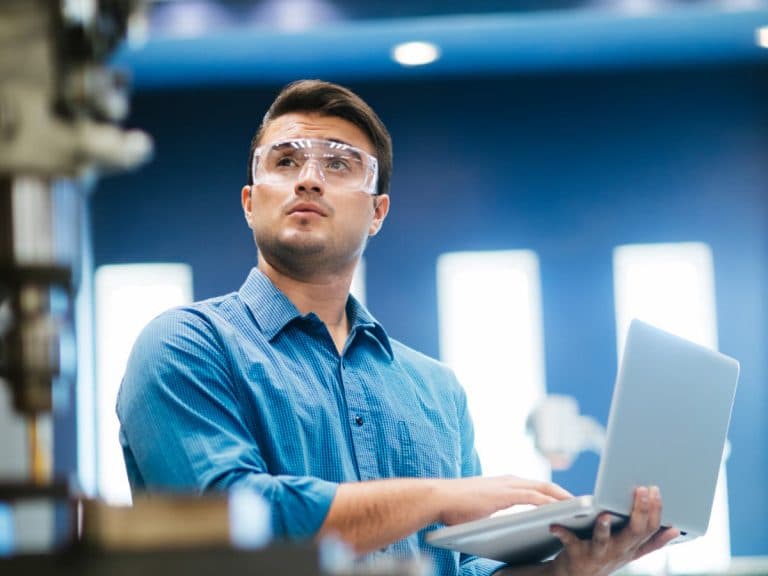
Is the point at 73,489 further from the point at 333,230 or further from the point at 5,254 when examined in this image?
the point at 333,230

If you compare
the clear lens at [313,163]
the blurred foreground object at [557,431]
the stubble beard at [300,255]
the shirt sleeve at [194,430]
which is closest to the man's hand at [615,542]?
the shirt sleeve at [194,430]

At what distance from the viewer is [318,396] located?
1927mm

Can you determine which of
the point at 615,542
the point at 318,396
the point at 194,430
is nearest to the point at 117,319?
the point at 318,396

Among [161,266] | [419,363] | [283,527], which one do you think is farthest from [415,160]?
[283,527]

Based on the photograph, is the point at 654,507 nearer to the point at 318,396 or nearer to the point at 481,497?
the point at 481,497

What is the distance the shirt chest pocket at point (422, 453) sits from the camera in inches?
78.3

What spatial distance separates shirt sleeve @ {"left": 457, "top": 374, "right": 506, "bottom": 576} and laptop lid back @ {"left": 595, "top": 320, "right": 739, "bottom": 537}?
0.35 metres

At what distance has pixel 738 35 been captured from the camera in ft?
20.2

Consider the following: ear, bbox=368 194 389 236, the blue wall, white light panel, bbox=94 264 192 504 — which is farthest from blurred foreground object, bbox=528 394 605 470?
white light panel, bbox=94 264 192 504

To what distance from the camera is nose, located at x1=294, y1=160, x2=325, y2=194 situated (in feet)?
6.96

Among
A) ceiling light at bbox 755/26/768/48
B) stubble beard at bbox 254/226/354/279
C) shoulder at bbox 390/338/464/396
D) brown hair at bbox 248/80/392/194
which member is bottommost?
shoulder at bbox 390/338/464/396

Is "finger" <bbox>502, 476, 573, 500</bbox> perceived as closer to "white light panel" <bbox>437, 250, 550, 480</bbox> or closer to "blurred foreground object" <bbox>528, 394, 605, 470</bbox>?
"blurred foreground object" <bbox>528, 394, 605, 470</bbox>

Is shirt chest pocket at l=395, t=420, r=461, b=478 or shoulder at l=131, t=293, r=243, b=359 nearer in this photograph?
shoulder at l=131, t=293, r=243, b=359

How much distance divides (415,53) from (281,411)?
4.59 m
